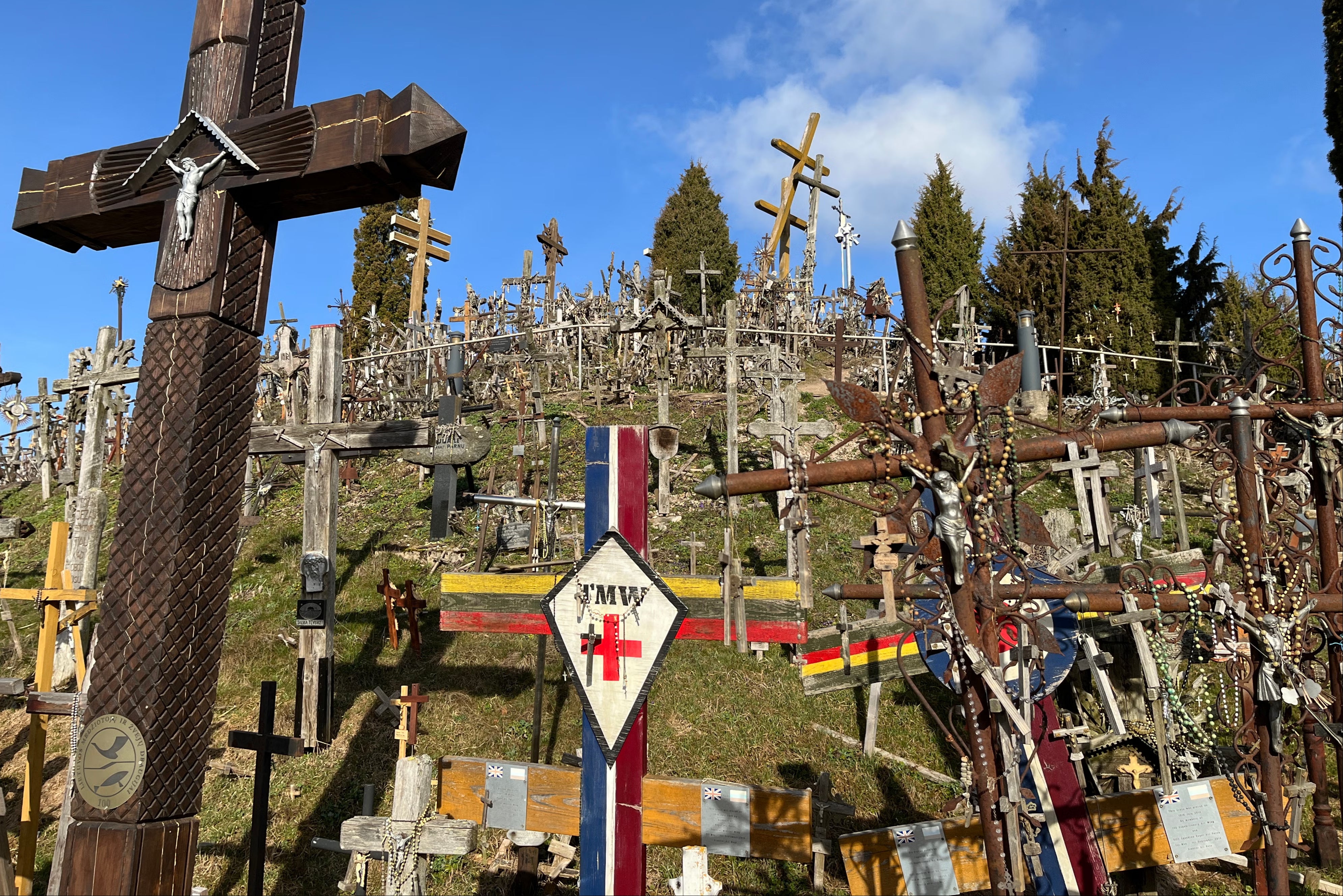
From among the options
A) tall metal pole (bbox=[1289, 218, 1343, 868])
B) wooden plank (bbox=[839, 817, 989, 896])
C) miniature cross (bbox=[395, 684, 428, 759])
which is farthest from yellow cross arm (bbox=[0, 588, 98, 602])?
tall metal pole (bbox=[1289, 218, 1343, 868])

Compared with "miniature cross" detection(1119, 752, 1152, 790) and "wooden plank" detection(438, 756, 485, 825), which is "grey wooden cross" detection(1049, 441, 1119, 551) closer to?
"miniature cross" detection(1119, 752, 1152, 790)

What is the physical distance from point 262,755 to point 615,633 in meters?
3.91

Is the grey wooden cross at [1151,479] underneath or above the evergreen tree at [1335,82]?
underneath

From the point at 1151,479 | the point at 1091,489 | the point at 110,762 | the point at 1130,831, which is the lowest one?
the point at 1130,831

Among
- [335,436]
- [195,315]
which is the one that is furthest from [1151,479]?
[195,315]

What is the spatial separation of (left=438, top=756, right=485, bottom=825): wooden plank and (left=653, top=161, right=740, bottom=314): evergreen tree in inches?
1101

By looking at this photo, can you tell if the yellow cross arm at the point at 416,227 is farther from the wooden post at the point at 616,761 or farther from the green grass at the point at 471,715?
the wooden post at the point at 616,761

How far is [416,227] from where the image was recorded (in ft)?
83.1

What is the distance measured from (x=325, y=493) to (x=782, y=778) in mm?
6363

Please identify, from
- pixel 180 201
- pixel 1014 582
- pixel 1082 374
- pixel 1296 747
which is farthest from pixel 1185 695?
pixel 1082 374

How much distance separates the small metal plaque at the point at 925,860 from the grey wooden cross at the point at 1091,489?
8.90 ft

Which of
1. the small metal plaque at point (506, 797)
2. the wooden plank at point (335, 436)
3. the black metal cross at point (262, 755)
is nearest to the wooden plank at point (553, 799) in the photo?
the small metal plaque at point (506, 797)

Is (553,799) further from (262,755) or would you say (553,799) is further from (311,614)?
(311,614)

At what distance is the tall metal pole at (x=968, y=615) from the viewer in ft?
14.1
